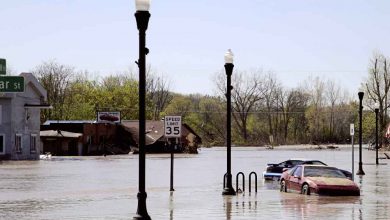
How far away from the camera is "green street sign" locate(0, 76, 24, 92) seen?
66.7 m

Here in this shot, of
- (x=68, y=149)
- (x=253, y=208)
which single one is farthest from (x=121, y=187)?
(x=68, y=149)

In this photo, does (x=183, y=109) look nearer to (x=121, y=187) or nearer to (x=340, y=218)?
(x=121, y=187)

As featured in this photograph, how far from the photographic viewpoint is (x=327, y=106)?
17162 cm

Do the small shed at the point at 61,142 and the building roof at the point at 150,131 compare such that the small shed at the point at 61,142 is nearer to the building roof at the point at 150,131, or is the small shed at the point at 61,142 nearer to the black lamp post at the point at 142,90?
the building roof at the point at 150,131

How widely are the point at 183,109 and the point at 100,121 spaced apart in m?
75.8

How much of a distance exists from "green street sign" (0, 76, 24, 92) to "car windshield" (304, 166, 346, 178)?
44.0 metres

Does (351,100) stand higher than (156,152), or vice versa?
(351,100)

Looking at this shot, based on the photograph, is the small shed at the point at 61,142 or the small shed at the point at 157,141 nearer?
the small shed at the point at 61,142

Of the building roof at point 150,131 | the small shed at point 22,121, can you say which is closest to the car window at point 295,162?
the small shed at point 22,121

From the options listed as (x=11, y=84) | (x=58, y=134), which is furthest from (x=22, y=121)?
(x=58, y=134)

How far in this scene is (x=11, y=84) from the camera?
6688cm

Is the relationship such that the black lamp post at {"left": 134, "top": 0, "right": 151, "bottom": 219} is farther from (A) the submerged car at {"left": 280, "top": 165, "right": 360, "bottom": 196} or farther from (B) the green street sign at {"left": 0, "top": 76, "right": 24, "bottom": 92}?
(B) the green street sign at {"left": 0, "top": 76, "right": 24, "bottom": 92}

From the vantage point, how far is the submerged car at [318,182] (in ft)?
82.7

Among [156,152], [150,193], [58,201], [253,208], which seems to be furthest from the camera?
[156,152]
